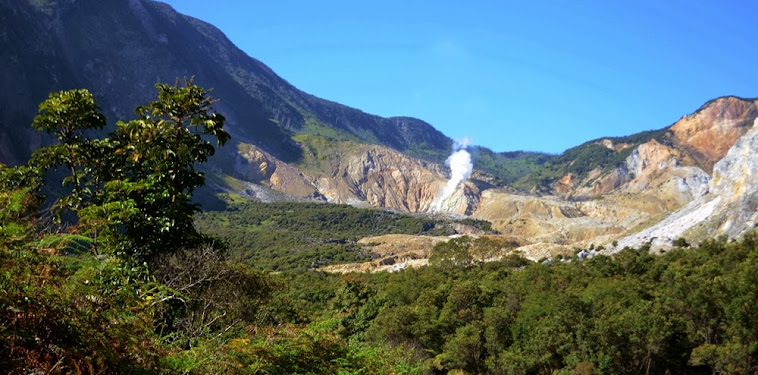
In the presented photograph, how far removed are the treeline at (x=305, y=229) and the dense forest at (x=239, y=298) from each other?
3007 centimetres

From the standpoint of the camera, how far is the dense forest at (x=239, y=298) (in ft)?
16.6

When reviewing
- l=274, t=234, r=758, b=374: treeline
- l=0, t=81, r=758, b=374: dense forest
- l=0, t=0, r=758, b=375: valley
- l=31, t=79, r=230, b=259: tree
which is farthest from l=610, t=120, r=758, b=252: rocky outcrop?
l=31, t=79, r=230, b=259: tree

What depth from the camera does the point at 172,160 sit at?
49.6 feet

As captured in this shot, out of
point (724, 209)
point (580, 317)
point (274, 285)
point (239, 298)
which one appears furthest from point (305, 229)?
point (239, 298)

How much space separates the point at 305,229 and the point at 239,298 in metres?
123

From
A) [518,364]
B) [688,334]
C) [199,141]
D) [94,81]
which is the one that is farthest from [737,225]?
[94,81]

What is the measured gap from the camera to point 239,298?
19188 mm

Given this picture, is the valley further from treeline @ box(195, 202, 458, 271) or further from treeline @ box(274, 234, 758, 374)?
treeline @ box(195, 202, 458, 271)

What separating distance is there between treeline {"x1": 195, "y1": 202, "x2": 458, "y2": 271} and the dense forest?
3007 cm

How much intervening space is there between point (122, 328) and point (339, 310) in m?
45.5

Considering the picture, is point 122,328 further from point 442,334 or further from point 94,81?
point 94,81

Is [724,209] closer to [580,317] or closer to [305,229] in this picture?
[580,317]

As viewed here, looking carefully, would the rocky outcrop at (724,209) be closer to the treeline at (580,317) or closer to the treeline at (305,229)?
the treeline at (580,317)

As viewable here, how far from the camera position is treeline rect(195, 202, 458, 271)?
106981mm
